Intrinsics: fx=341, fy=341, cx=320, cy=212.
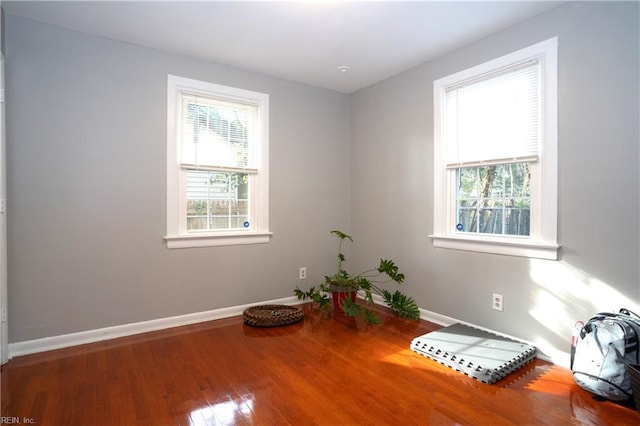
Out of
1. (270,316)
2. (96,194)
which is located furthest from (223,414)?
(96,194)

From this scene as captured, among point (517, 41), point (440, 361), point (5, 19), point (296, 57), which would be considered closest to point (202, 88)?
point (296, 57)

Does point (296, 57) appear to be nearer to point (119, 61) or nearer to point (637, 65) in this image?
point (119, 61)

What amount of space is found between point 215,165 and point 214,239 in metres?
0.72

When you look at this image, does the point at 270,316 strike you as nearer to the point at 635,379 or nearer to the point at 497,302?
the point at 497,302

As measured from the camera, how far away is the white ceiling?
2365 mm

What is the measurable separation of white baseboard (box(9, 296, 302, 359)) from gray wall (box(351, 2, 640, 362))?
6.45 feet

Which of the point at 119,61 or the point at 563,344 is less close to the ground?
the point at 119,61

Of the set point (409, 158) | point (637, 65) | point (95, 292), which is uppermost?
point (637, 65)

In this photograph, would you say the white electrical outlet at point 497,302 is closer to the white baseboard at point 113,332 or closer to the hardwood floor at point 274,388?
the hardwood floor at point 274,388

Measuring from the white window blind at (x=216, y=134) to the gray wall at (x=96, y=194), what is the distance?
0.69 ft

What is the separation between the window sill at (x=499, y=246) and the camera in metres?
2.42

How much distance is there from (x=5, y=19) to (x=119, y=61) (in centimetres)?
71

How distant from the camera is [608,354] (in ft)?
6.18

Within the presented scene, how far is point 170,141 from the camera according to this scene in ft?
10.1
